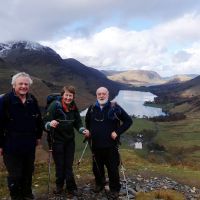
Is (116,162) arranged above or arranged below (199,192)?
above

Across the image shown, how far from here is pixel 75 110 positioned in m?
13.0

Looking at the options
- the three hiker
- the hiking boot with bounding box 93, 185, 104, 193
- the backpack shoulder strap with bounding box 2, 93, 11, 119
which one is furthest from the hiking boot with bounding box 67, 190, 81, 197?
the backpack shoulder strap with bounding box 2, 93, 11, 119

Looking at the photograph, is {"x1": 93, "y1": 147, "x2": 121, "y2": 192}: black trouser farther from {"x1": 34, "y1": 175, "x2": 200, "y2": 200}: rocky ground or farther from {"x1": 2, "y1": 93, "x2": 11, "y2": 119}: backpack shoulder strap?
{"x1": 2, "y1": 93, "x2": 11, "y2": 119}: backpack shoulder strap

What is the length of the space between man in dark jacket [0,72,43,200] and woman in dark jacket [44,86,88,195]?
876 millimetres

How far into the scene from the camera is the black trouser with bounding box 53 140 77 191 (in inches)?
510

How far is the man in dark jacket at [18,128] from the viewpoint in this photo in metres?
11.2

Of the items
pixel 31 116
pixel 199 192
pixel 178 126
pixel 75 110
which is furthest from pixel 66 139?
pixel 178 126

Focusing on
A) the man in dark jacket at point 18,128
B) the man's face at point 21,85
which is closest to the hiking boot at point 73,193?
the man in dark jacket at point 18,128

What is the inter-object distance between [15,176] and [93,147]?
2.98 metres

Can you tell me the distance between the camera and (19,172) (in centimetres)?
1162

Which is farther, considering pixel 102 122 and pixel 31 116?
pixel 102 122

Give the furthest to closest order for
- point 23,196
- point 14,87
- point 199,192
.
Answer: point 199,192 < point 23,196 < point 14,87

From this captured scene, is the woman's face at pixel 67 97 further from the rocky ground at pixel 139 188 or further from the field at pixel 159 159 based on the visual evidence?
the field at pixel 159 159

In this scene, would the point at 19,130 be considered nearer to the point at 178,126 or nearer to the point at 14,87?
the point at 14,87
